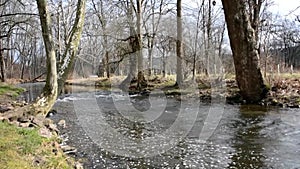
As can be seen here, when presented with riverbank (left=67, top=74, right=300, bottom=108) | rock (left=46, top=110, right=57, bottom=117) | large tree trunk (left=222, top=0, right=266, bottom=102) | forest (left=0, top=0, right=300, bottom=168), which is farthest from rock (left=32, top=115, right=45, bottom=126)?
riverbank (left=67, top=74, right=300, bottom=108)

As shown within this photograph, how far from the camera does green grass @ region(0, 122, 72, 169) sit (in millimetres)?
4754

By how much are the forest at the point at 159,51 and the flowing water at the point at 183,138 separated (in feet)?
4.64

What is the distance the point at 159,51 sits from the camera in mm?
39188

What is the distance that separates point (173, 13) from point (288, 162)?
66.9 ft

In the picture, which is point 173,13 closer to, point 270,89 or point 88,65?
point 270,89

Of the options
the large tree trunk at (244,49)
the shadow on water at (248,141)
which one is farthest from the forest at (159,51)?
the shadow on water at (248,141)

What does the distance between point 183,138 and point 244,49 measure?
689 centimetres

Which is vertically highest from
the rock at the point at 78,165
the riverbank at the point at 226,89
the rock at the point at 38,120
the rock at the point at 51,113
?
the riverbank at the point at 226,89

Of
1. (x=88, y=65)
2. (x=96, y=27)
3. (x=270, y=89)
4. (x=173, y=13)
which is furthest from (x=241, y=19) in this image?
(x=88, y=65)

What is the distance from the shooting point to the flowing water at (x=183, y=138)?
628 cm

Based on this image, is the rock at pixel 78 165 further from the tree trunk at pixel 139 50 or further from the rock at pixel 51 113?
the tree trunk at pixel 139 50

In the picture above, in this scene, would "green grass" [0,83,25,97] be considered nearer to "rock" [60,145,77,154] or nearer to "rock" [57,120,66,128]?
"rock" [57,120,66,128]

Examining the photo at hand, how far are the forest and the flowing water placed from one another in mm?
1415

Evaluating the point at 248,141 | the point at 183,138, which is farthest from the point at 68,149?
the point at 248,141
